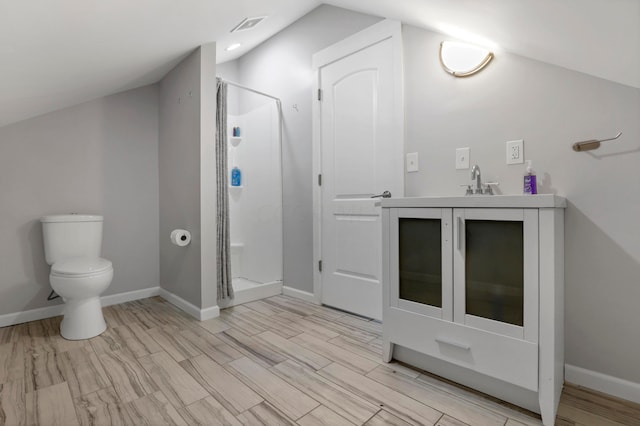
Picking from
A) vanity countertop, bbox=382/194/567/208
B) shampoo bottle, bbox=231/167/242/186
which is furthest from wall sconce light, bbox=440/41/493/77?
shampoo bottle, bbox=231/167/242/186

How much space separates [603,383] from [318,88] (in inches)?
98.6

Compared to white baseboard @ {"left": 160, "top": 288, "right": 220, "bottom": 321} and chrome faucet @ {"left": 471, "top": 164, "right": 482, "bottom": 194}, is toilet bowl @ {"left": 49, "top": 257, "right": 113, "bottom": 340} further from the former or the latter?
chrome faucet @ {"left": 471, "top": 164, "right": 482, "bottom": 194}

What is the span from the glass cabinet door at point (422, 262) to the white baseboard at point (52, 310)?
7.69 feet

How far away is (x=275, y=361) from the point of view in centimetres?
167

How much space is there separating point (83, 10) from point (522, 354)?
235 cm

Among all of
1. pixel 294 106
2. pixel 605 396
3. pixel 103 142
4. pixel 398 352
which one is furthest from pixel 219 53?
pixel 605 396

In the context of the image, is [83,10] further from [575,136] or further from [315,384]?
[575,136]

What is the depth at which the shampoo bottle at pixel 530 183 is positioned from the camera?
1477 millimetres

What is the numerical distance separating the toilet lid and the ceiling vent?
1916 millimetres

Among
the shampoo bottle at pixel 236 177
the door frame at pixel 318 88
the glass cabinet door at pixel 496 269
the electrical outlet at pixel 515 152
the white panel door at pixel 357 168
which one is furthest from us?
the shampoo bottle at pixel 236 177

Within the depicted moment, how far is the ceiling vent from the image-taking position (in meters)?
2.29

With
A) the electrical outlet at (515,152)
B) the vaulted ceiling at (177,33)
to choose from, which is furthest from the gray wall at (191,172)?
the electrical outlet at (515,152)

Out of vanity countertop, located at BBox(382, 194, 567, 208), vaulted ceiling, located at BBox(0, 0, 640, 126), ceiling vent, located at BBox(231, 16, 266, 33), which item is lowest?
vanity countertop, located at BBox(382, 194, 567, 208)

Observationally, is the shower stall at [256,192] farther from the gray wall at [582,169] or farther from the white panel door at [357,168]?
the gray wall at [582,169]
